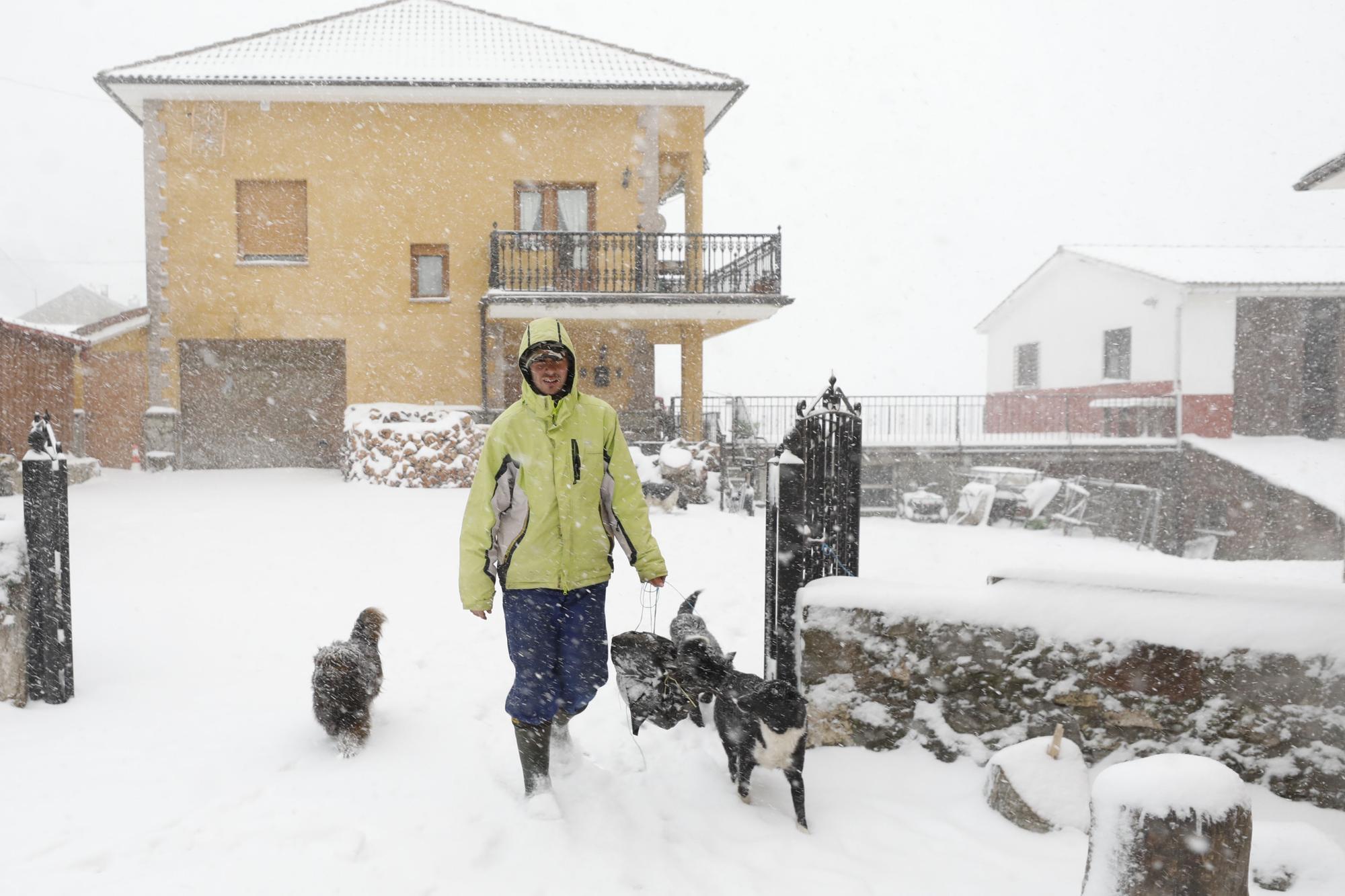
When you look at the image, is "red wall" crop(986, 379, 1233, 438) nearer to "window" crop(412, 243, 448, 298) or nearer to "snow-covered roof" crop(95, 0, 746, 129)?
"snow-covered roof" crop(95, 0, 746, 129)

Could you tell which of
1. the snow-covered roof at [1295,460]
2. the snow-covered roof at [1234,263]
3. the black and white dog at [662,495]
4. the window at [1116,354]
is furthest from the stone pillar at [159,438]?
the window at [1116,354]

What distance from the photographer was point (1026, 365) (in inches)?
946

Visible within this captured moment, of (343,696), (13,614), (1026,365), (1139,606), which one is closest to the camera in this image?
(1139,606)

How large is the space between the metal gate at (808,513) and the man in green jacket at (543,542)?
3.25 feet

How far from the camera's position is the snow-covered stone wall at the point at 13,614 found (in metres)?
3.61

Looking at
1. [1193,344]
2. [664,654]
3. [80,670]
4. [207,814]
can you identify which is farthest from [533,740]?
[1193,344]

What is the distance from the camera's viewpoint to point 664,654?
338 centimetres

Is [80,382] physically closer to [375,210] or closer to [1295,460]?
[375,210]

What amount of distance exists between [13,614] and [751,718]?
3.45 m

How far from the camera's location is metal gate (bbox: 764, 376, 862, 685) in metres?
3.63

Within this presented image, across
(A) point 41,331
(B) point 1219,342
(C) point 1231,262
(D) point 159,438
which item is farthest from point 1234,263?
(A) point 41,331

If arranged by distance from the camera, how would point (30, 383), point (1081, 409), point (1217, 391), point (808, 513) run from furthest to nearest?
point (1081, 409)
point (1217, 391)
point (30, 383)
point (808, 513)

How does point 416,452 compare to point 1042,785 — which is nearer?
point 1042,785

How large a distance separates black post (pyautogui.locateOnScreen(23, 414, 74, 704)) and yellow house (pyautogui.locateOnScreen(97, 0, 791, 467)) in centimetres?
1051
